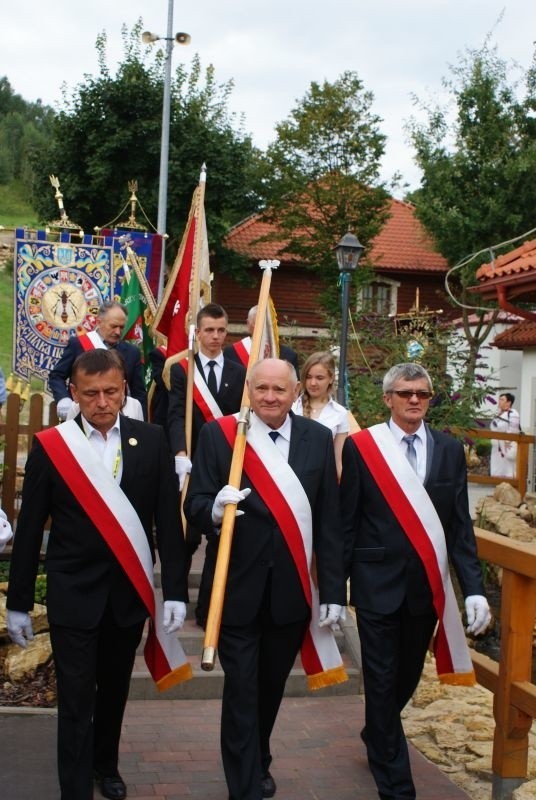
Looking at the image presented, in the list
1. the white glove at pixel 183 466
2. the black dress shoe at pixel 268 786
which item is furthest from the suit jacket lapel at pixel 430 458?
the white glove at pixel 183 466

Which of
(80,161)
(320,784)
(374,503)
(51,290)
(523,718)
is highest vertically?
(80,161)

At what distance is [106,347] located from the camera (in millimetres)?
7359

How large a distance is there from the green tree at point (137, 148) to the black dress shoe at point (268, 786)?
1095 inches

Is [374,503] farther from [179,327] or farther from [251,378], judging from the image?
[179,327]

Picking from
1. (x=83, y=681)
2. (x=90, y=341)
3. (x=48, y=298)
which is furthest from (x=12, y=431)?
(x=83, y=681)

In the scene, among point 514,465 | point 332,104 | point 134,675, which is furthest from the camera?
point 332,104

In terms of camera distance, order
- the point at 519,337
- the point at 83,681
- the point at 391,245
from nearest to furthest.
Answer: the point at 83,681 → the point at 519,337 → the point at 391,245

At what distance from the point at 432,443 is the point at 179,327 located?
3.60 meters

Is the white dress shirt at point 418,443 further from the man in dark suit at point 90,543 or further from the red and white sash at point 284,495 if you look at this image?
the man in dark suit at point 90,543

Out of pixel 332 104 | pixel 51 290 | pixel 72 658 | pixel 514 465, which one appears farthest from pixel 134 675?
pixel 332 104

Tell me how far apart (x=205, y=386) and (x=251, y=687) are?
9.86 ft

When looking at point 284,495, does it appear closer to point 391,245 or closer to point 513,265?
point 513,265

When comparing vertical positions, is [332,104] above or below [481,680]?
above

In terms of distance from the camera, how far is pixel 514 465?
15.5 m
